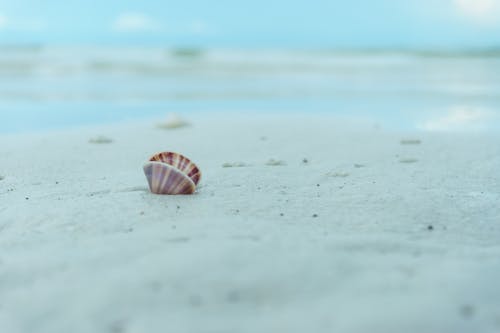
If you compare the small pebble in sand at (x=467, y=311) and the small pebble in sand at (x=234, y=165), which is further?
the small pebble in sand at (x=234, y=165)

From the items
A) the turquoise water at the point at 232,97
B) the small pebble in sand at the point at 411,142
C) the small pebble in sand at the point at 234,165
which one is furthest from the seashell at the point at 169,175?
the turquoise water at the point at 232,97

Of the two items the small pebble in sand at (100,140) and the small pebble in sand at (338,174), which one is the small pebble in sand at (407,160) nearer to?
the small pebble in sand at (338,174)

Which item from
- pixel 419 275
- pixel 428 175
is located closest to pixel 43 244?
pixel 419 275

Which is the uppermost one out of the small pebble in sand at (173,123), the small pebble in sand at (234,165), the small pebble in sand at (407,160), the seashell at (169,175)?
the small pebble in sand at (173,123)

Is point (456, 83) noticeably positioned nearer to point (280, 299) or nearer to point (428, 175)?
point (428, 175)

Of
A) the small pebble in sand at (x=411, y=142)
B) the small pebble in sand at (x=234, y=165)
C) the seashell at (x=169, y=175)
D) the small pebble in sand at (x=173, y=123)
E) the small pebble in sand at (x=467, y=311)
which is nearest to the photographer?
the small pebble in sand at (x=467, y=311)

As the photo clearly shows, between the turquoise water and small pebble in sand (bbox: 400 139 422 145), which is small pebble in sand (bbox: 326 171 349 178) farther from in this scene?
the turquoise water
